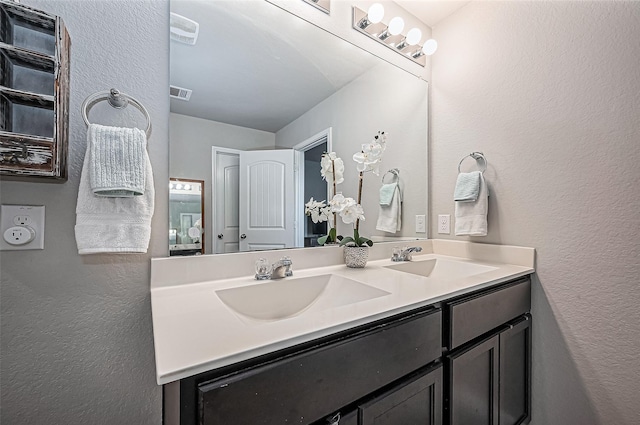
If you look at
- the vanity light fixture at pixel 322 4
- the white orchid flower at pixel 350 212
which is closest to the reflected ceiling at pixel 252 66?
the vanity light fixture at pixel 322 4

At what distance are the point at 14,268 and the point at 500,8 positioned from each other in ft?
7.24

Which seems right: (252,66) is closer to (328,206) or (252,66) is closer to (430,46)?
(328,206)

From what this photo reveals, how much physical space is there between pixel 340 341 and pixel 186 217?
2.30 ft

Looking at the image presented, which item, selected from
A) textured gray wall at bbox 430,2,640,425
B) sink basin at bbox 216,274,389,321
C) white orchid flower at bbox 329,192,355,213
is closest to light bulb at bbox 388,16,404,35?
textured gray wall at bbox 430,2,640,425

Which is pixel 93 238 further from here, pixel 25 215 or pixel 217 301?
pixel 217 301

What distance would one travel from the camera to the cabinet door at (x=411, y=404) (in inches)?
26.0

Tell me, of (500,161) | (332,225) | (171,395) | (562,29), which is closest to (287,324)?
(171,395)

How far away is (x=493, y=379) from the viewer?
1.02 meters

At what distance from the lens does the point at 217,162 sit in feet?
3.43

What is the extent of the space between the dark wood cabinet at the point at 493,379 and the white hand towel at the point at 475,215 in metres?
0.43

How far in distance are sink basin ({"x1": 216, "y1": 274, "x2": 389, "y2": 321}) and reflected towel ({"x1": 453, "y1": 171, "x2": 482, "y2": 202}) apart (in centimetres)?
80

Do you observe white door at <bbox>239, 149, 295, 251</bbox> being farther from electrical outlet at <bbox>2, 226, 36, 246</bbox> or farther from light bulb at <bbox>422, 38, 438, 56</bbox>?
light bulb at <bbox>422, 38, 438, 56</bbox>

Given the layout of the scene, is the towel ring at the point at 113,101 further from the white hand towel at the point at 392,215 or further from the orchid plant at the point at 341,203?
the white hand towel at the point at 392,215

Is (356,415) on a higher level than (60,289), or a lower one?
lower
